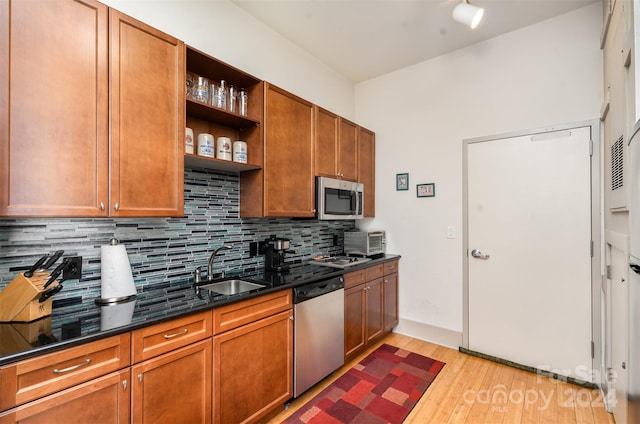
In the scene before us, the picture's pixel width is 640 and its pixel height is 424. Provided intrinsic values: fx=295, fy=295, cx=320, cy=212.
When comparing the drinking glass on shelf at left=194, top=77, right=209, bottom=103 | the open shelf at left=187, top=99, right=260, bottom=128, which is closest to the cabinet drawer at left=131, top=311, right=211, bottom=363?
the open shelf at left=187, top=99, right=260, bottom=128

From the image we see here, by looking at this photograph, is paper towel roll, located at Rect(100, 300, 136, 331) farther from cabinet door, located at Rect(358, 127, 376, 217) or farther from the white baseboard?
the white baseboard

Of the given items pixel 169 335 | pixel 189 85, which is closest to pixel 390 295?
pixel 169 335

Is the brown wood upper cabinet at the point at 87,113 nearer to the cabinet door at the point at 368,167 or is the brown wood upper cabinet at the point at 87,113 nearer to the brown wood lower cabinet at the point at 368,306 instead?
the brown wood lower cabinet at the point at 368,306

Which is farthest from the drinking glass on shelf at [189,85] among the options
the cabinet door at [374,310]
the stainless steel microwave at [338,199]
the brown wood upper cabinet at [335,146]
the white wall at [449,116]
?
the white wall at [449,116]

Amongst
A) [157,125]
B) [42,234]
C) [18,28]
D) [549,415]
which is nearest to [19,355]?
[42,234]

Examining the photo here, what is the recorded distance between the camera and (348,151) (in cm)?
311

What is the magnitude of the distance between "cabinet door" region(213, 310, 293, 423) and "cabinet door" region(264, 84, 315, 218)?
841 millimetres

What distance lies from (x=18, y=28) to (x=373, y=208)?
3090mm

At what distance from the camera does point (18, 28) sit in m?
1.21

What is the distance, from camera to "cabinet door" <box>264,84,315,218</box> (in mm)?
2236

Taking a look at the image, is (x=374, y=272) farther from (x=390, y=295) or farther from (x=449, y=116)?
(x=449, y=116)

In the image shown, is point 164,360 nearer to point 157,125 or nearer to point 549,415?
point 157,125

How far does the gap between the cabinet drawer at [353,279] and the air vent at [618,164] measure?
1832 millimetres

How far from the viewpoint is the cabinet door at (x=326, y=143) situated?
2.71 m
